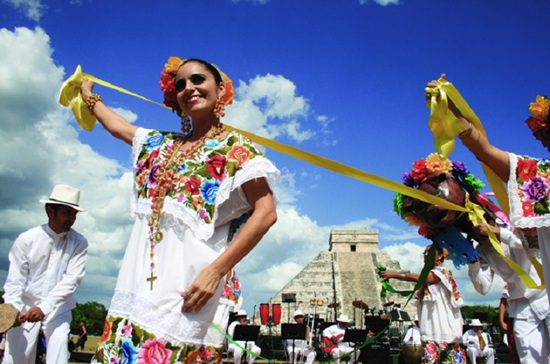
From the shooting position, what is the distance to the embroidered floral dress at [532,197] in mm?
2449

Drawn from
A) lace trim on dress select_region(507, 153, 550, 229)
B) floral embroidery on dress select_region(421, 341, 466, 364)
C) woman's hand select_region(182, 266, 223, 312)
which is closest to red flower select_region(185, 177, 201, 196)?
woman's hand select_region(182, 266, 223, 312)

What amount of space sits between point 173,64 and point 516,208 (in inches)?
75.9

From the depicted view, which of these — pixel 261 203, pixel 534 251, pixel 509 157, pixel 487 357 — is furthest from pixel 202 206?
pixel 487 357

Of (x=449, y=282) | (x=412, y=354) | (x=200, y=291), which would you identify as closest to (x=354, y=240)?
(x=412, y=354)

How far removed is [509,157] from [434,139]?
0.45m

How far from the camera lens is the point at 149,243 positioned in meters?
1.90

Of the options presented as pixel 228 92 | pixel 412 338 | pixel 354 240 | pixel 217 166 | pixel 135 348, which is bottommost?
pixel 135 348

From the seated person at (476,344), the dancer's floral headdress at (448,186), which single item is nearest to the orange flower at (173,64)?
the dancer's floral headdress at (448,186)

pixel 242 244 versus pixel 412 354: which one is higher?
pixel 242 244

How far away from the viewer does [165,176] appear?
2000 mm

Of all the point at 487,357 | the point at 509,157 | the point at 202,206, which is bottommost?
the point at 487,357

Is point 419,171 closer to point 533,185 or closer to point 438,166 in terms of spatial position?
point 438,166

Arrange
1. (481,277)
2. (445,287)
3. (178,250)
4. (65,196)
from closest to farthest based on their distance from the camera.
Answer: (178,250), (65,196), (481,277), (445,287)

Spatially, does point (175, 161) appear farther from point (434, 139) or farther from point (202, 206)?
Answer: point (434, 139)
